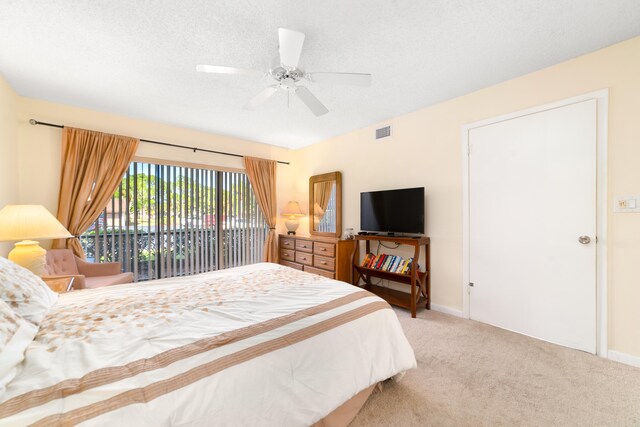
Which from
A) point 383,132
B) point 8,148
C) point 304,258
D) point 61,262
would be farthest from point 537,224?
point 8,148

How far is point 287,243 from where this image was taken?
4.70m

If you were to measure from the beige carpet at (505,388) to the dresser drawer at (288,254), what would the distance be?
254 centimetres

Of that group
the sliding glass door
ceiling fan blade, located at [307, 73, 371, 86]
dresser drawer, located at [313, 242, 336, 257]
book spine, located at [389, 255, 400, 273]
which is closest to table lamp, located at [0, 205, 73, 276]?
the sliding glass door

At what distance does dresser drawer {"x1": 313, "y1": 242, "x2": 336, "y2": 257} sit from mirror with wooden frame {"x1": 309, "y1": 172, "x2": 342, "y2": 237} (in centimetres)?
45

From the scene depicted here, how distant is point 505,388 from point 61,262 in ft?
14.0

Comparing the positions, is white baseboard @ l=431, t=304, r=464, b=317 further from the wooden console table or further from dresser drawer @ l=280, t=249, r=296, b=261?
dresser drawer @ l=280, t=249, r=296, b=261

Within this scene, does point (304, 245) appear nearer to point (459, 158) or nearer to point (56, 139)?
point (459, 158)

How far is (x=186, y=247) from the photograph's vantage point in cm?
394

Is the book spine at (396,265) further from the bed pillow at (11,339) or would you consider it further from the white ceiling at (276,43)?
the bed pillow at (11,339)

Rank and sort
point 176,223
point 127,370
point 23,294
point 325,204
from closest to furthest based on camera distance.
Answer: point 127,370, point 23,294, point 176,223, point 325,204

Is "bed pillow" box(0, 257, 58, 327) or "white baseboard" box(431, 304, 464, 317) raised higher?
"bed pillow" box(0, 257, 58, 327)

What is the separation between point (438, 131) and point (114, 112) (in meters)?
4.12

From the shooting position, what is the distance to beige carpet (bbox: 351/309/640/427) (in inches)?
59.3

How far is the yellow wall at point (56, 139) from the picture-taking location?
114 inches
